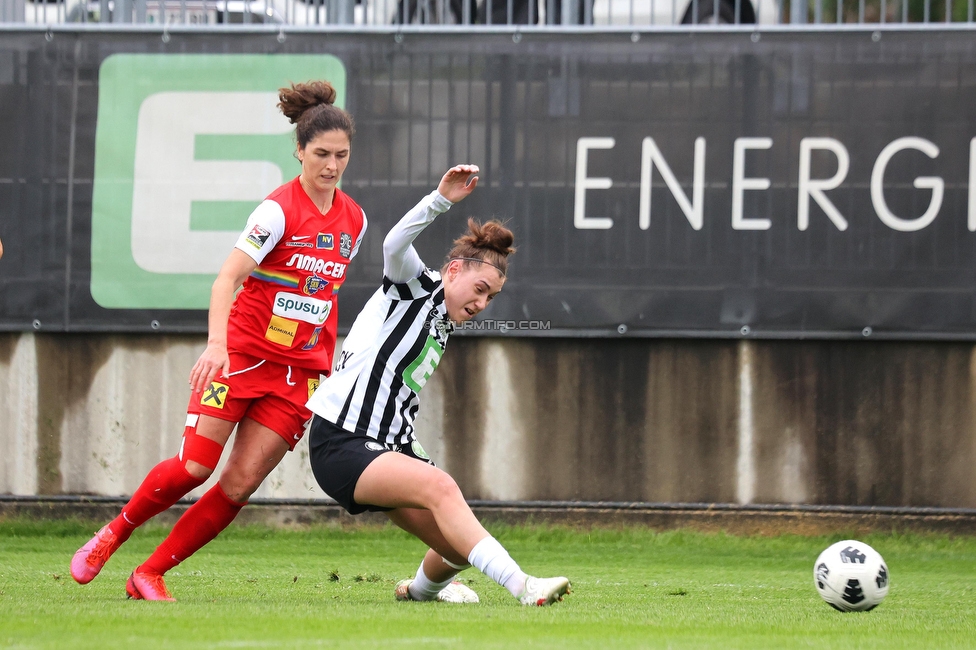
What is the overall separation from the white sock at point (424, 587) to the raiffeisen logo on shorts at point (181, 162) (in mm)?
3512

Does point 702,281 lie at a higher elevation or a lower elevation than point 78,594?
higher

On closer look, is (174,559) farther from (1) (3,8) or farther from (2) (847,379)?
(1) (3,8)

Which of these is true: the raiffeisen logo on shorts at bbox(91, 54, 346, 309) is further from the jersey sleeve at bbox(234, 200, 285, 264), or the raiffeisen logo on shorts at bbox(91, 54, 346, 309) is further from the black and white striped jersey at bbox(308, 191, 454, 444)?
the black and white striped jersey at bbox(308, 191, 454, 444)

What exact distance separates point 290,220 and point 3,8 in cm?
465

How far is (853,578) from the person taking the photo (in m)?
4.31

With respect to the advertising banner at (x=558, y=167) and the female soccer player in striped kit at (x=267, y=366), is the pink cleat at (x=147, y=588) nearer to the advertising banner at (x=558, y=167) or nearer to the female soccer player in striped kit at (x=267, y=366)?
the female soccer player in striped kit at (x=267, y=366)

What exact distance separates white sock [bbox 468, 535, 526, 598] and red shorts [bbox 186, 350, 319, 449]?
1093 mm

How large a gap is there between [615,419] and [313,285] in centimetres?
327

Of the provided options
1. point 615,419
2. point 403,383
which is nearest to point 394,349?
point 403,383

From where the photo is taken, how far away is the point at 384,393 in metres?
4.19

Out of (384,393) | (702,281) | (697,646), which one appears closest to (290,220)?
(384,393)

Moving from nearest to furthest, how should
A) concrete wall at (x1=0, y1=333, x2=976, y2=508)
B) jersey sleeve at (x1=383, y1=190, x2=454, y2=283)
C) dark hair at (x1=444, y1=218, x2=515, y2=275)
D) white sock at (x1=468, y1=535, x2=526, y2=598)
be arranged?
white sock at (x1=468, y1=535, x2=526, y2=598) < jersey sleeve at (x1=383, y1=190, x2=454, y2=283) < dark hair at (x1=444, y1=218, x2=515, y2=275) < concrete wall at (x1=0, y1=333, x2=976, y2=508)

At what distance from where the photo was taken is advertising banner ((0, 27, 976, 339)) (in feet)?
24.3

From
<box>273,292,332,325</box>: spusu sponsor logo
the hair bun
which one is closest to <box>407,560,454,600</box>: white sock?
<box>273,292,332,325</box>: spusu sponsor logo
